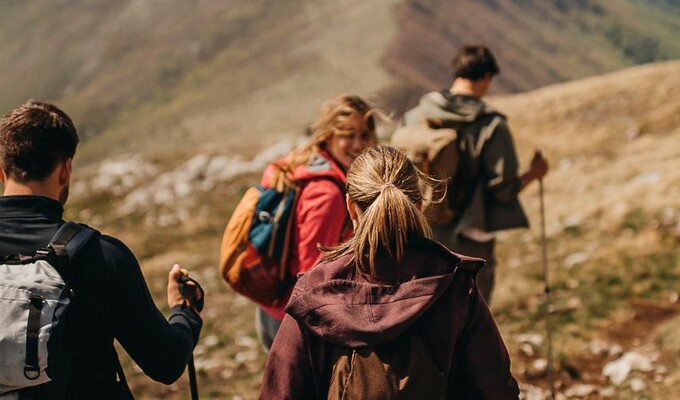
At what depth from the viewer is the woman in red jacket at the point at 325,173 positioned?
17.1 ft

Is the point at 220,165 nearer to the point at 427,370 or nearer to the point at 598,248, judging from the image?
the point at 598,248

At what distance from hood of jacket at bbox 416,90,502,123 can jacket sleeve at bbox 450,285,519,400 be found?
337 cm

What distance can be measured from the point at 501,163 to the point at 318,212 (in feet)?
6.69

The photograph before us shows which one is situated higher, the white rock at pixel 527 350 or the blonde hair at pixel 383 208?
the blonde hair at pixel 383 208

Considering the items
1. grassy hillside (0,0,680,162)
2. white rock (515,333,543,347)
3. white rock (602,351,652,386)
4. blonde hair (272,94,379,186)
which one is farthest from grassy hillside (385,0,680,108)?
blonde hair (272,94,379,186)

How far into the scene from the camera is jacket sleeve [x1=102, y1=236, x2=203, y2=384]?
11.2 ft

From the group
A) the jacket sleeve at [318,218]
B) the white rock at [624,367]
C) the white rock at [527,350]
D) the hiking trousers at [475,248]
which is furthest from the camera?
the white rock at [527,350]

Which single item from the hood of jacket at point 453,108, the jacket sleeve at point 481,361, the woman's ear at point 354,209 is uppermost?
the woman's ear at point 354,209

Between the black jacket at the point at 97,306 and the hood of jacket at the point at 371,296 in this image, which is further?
the black jacket at the point at 97,306

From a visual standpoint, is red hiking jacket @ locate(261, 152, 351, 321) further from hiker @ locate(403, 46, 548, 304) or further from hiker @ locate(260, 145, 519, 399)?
hiker @ locate(260, 145, 519, 399)

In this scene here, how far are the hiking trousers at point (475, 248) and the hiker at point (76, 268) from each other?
3.74m

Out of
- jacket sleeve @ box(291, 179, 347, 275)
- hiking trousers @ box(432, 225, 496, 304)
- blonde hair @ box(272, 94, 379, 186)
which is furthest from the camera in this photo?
hiking trousers @ box(432, 225, 496, 304)

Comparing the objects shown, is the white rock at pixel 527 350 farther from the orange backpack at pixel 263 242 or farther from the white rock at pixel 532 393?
the orange backpack at pixel 263 242

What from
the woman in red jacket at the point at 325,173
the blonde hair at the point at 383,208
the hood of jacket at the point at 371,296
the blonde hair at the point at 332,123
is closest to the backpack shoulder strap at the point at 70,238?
the hood of jacket at the point at 371,296
